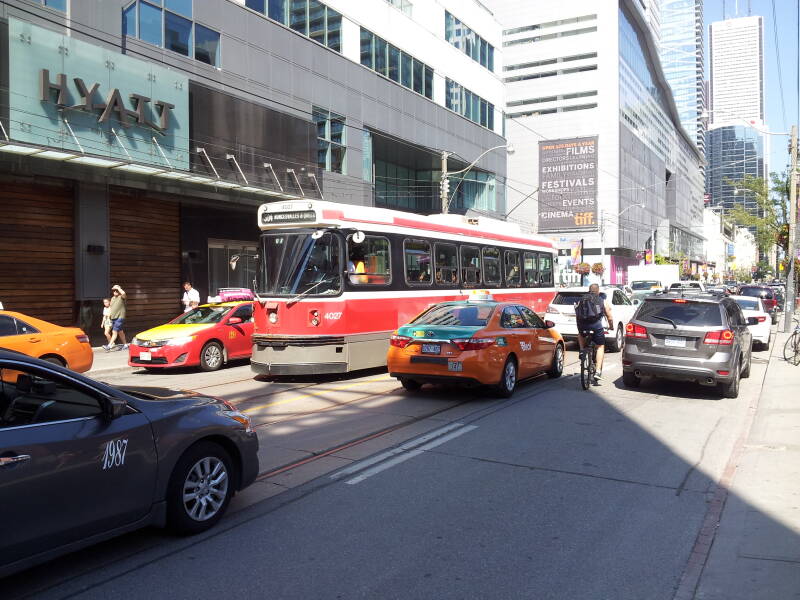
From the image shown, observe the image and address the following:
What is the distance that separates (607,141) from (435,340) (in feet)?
224

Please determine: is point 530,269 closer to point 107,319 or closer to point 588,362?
point 588,362

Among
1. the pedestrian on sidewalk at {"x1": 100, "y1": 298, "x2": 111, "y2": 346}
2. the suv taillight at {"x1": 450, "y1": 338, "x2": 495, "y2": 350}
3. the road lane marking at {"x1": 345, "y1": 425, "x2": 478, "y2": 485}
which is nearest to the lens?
the road lane marking at {"x1": 345, "y1": 425, "x2": 478, "y2": 485}

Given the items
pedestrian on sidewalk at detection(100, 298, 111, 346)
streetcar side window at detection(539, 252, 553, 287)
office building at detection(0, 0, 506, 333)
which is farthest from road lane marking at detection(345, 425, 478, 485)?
pedestrian on sidewalk at detection(100, 298, 111, 346)

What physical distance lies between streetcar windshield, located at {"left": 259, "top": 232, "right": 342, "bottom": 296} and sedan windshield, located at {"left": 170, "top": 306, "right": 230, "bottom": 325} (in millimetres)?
3346

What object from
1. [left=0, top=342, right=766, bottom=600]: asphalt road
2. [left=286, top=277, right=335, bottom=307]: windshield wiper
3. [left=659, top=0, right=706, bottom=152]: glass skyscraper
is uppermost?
[left=659, top=0, right=706, bottom=152]: glass skyscraper

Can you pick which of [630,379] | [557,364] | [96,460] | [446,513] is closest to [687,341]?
[630,379]

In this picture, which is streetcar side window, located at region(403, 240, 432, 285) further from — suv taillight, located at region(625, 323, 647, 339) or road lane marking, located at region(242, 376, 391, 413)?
suv taillight, located at region(625, 323, 647, 339)

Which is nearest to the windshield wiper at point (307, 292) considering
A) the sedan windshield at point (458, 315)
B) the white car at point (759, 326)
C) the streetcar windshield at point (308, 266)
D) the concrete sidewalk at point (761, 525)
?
the streetcar windshield at point (308, 266)

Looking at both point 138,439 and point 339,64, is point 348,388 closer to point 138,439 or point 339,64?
point 138,439

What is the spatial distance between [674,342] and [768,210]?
30.1m

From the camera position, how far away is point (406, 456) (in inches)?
278

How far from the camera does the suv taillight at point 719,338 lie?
1047 centimetres

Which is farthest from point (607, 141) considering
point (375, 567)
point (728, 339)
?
point (375, 567)

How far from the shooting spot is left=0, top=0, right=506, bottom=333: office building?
17344 mm
